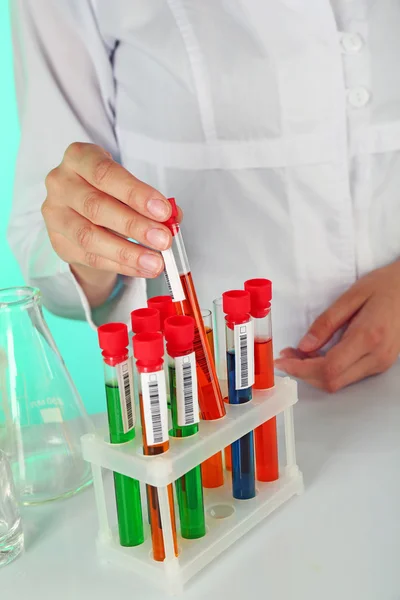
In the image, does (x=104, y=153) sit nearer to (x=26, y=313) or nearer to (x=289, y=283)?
(x=26, y=313)

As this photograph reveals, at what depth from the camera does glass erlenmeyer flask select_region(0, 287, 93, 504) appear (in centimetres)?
55

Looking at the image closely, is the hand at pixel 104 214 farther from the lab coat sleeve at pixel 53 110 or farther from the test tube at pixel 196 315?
the lab coat sleeve at pixel 53 110

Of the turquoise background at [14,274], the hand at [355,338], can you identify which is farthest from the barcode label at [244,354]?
the turquoise background at [14,274]

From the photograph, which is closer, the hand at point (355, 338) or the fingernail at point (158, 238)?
the fingernail at point (158, 238)

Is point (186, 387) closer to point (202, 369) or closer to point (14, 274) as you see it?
point (202, 369)

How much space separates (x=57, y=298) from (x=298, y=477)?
43 cm

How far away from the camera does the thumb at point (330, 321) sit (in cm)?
81

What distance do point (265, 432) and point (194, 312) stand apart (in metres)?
0.11

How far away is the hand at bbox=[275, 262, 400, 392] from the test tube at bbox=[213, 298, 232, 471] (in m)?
0.19

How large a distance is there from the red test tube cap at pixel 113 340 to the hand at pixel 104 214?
71 millimetres

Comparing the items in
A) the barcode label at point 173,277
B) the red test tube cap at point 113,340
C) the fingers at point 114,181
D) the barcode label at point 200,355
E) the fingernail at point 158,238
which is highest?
the fingers at point 114,181

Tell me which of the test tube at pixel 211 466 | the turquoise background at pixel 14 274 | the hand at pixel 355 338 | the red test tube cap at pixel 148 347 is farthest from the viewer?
the turquoise background at pixel 14 274

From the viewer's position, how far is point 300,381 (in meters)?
0.74

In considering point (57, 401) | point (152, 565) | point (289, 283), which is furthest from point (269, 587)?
point (289, 283)
